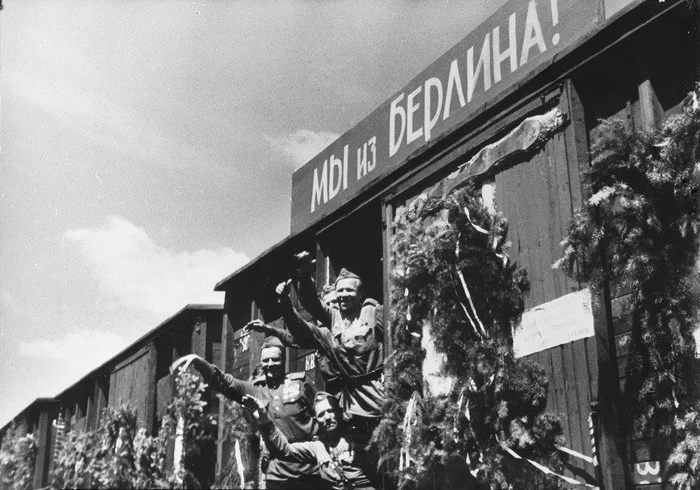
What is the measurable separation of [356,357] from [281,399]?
0.84 metres

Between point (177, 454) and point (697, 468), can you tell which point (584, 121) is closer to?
point (697, 468)

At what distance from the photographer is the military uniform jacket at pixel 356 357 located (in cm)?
793

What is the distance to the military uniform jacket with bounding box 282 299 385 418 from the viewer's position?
7.93 m

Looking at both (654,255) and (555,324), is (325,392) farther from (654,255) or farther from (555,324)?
(654,255)

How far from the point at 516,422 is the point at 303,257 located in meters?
2.22

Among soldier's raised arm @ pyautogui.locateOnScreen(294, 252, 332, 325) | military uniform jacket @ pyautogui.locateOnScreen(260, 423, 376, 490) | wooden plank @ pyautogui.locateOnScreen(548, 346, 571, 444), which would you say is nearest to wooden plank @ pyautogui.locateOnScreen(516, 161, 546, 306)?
wooden plank @ pyautogui.locateOnScreen(548, 346, 571, 444)

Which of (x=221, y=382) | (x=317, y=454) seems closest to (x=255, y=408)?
(x=221, y=382)

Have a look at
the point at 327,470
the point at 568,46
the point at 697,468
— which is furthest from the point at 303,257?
the point at 697,468

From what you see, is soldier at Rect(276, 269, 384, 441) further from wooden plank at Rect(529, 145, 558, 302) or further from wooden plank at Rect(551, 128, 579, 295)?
wooden plank at Rect(551, 128, 579, 295)

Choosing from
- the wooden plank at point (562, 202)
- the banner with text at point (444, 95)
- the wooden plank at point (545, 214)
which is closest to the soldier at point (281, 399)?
the banner with text at point (444, 95)

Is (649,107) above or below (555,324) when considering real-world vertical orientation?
above

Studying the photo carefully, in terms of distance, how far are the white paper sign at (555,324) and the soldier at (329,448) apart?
181 centimetres

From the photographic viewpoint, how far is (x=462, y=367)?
6.85 m

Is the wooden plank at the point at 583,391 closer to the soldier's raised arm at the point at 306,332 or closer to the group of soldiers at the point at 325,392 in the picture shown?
the group of soldiers at the point at 325,392
